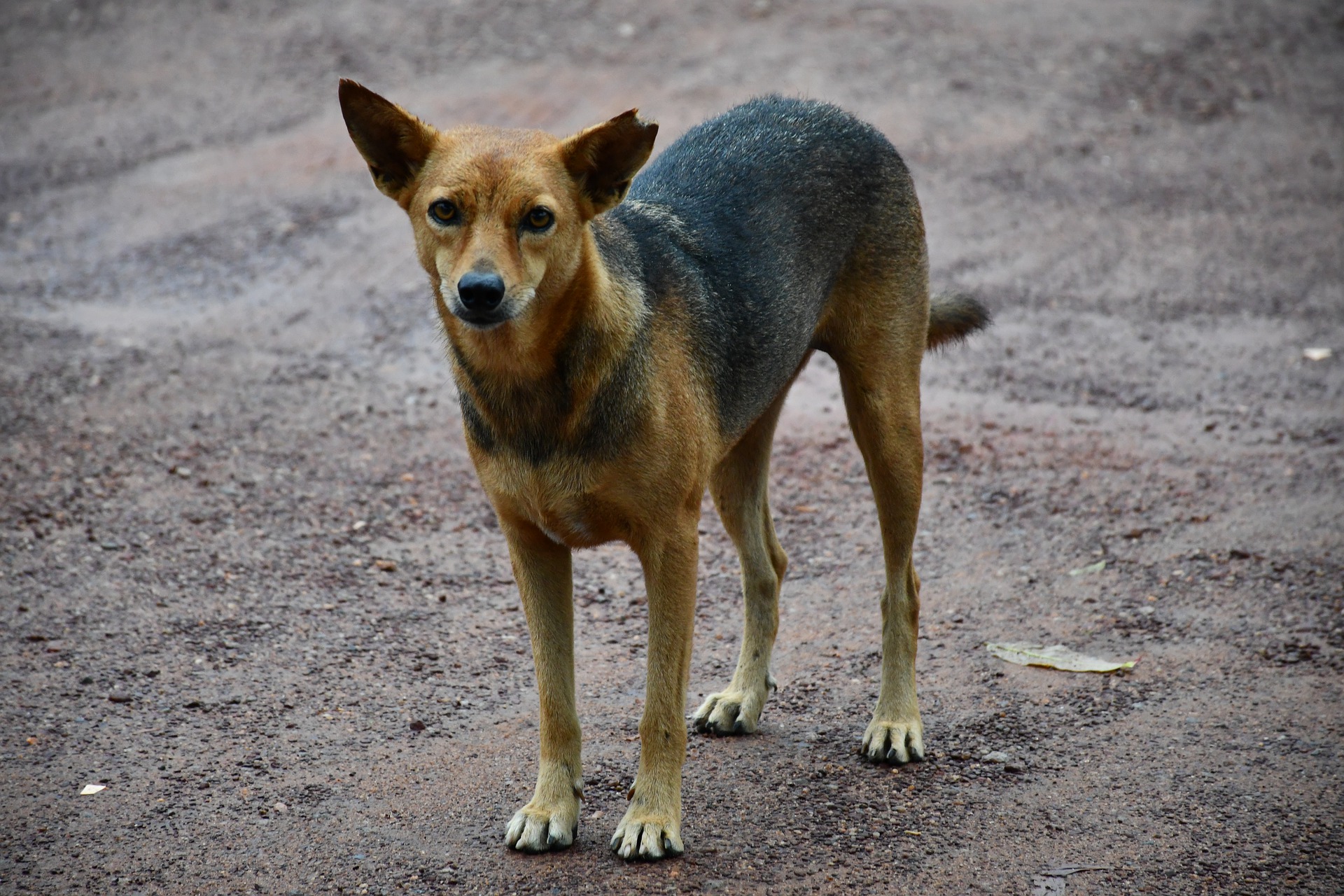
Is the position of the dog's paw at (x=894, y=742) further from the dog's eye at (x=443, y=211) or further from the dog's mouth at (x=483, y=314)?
the dog's eye at (x=443, y=211)

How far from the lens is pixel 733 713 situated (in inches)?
204

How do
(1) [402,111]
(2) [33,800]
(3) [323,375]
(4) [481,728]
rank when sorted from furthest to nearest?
1. (3) [323,375]
2. (4) [481,728]
3. (2) [33,800]
4. (1) [402,111]

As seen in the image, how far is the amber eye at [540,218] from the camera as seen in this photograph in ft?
12.3

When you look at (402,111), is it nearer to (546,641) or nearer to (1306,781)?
(546,641)

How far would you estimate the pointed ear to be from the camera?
389 centimetres

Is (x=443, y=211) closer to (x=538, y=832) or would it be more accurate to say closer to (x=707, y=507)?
(x=538, y=832)

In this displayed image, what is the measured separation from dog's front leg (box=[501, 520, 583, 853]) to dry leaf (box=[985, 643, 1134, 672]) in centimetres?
227

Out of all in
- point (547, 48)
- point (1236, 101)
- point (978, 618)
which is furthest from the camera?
point (547, 48)

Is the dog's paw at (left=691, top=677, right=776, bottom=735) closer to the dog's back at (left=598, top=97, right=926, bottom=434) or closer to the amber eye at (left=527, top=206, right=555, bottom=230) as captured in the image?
the dog's back at (left=598, top=97, right=926, bottom=434)

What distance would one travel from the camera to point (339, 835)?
4395mm

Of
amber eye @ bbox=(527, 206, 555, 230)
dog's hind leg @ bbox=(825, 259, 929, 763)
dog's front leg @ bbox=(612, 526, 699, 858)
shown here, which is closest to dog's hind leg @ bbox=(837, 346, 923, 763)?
dog's hind leg @ bbox=(825, 259, 929, 763)

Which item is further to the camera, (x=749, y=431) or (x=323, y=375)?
(x=323, y=375)

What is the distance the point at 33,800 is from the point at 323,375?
15.7ft

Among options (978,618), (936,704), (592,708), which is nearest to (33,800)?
(592,708)
